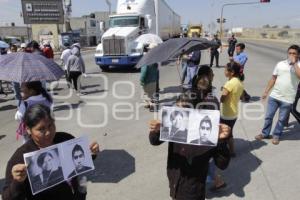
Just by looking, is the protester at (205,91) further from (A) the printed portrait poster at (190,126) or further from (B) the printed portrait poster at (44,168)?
(B) the printed portrait poster at (44,168)

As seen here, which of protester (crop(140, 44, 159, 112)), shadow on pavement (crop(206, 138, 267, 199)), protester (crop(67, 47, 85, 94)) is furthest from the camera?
protester (crop(67, 47, 85, 94))

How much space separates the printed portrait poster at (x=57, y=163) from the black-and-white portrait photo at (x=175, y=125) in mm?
719

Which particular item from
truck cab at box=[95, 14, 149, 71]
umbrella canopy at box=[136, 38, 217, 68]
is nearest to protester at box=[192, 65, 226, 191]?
umbrella canopy at box=[136, 38, 217, 68]

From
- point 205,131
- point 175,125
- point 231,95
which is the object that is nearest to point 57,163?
point 175,125

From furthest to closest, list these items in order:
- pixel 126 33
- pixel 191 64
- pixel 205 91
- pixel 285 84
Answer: pixel 126 33 < pixel 191 64 < pixel 285 84 < pixel 205 91

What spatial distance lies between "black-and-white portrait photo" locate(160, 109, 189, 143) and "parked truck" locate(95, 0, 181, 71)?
1453 centimetres

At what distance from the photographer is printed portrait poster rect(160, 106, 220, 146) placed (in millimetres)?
2746

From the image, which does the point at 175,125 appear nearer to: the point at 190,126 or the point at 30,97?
the point at 190,126

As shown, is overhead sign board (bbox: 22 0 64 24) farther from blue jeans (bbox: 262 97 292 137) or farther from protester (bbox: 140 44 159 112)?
blue jeans (bbox: 262 97 292 137)

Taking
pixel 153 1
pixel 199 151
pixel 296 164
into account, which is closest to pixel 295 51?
pixel 296 164

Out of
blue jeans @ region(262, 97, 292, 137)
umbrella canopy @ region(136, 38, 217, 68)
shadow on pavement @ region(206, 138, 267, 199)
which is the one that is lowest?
shadow on pavement @ region(206, 138, 267, 199)

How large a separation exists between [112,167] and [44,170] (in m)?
3.39

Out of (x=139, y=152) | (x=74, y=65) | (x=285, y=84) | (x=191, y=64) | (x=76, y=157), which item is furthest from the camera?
(x=74, y=65)

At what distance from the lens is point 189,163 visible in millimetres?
2992
